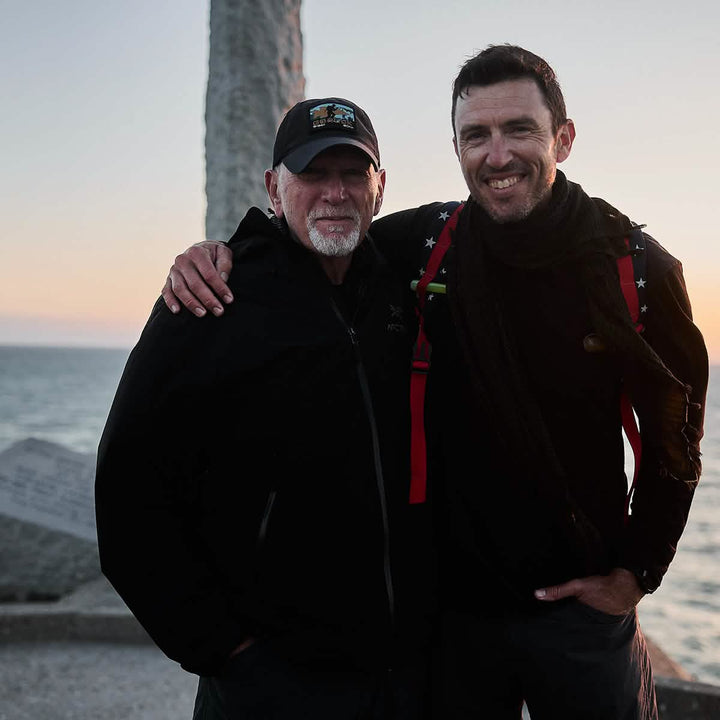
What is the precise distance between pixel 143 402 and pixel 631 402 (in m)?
1.27

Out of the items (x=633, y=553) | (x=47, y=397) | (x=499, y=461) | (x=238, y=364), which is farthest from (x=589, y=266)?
(x=47, y=397)

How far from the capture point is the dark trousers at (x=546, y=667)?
2107 mm

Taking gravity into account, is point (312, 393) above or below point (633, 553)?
above

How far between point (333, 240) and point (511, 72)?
2.23 feet

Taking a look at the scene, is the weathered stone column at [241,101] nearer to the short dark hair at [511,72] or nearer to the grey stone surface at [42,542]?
the grey stone surface at [42,542]

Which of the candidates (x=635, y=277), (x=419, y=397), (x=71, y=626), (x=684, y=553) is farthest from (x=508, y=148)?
(x=684, y=553)

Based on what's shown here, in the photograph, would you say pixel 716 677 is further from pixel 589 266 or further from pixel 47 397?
pixel 47 397

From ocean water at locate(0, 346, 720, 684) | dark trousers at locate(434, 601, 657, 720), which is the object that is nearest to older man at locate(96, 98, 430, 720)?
dark trousers at locate(434, 601, 657, 720)

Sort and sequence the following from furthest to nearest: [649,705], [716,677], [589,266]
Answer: [716,677]
[649,705]
[589,266]

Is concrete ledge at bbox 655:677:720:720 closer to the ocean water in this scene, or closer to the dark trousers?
the dark trousers

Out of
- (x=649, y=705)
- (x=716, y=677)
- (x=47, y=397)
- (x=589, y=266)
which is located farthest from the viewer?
(x=47, y=397)

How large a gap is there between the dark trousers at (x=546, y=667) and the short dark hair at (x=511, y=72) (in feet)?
4.53

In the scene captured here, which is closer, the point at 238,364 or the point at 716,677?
the point at 238,364

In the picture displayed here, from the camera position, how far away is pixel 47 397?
169 ft
